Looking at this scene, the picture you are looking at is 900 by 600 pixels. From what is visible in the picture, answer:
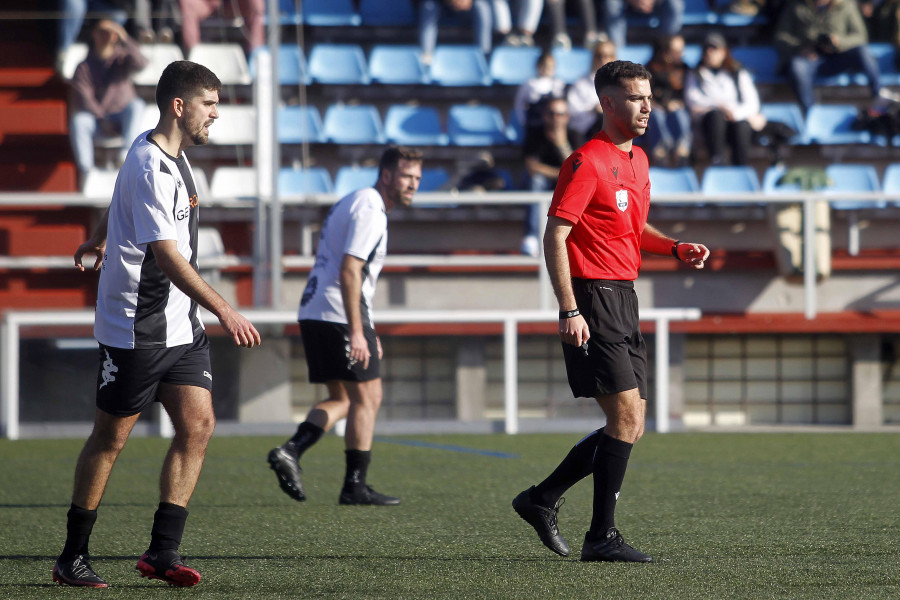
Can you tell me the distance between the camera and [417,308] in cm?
1112

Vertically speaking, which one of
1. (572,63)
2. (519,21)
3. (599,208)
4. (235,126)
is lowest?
(599,208)

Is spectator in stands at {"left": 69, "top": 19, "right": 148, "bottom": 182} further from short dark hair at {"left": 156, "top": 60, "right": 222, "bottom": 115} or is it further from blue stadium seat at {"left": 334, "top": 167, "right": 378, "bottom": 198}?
short dark hair at {"left": 156, "top": 60, "right": 222, "bottom": 115}

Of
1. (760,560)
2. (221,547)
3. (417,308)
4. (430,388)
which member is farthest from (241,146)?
(760,560)

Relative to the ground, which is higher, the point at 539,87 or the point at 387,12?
the point at 387,12

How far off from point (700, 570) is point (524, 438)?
5.70 meters

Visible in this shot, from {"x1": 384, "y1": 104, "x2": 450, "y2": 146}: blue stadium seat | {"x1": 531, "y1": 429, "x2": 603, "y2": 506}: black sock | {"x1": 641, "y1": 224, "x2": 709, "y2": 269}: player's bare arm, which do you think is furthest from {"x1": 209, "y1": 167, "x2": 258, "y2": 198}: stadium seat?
{"x1": 531, "y1": 429, "x2": 603, "y2": 506}: black sock

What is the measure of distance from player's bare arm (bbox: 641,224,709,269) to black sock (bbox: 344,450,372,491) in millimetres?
2003

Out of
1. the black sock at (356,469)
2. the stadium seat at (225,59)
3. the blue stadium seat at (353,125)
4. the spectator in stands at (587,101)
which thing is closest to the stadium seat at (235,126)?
the stadium seat at (225,59)

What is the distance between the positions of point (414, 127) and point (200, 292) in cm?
916

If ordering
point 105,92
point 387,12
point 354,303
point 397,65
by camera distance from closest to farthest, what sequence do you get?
point 354,303 → point 105,92 → point 397,65 → point 387,12

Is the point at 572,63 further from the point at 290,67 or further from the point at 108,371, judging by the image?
the point at 108,371

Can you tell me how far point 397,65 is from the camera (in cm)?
1326

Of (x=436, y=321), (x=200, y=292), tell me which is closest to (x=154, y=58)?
(x=436, y=321)

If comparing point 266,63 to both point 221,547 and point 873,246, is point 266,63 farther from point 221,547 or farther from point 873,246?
point 221,547
